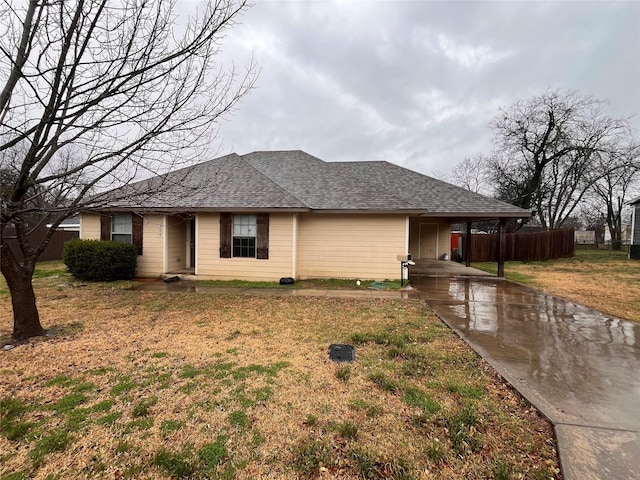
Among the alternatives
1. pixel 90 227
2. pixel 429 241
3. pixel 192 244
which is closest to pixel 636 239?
pixel 429 241

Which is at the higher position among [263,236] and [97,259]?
[263,236]

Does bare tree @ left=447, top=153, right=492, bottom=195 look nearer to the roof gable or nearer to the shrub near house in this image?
the roof gable

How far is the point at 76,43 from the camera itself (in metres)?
4.02

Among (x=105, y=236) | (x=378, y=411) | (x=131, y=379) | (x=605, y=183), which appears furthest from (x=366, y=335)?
(x=605, y=183)

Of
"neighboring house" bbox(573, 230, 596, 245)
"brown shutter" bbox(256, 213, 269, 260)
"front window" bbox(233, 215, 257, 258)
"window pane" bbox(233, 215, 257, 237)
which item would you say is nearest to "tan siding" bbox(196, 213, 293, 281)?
"brown shutter" bbox(256, 213, 269, 260)

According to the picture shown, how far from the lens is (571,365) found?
391cm

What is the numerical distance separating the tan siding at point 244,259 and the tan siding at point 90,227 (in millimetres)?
3803

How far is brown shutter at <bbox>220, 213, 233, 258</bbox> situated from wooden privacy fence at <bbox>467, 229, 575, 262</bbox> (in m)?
15.4

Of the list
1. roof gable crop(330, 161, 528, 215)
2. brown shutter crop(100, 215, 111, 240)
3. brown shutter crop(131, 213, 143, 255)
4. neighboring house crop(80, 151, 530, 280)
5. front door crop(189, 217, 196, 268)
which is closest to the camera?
neighboring house crop(80, 151, 530, 280)

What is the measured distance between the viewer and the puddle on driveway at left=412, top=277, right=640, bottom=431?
2953mm

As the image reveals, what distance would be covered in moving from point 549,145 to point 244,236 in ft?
81.5

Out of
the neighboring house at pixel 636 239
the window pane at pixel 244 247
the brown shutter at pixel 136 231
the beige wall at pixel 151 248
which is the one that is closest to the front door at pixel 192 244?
the beige wall at pixel 151 248

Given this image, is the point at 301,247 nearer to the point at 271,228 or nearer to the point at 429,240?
the point at 271,228

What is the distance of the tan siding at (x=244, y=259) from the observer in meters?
10.2
